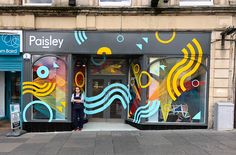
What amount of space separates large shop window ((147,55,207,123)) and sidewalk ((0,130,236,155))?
0.70 m

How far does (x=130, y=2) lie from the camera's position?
8867 millimetres

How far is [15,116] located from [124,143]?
425cm

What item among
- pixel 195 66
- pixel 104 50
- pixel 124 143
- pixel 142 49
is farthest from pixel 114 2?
pixel 124 143

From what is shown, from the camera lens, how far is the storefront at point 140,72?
8.71m

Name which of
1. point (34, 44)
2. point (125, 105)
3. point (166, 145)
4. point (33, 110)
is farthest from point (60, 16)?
point (166, 145)

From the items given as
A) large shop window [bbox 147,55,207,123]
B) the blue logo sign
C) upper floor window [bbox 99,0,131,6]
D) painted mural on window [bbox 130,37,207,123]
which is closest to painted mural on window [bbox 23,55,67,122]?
the blue logo sign

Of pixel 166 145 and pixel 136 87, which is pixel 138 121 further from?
pixel 166 145

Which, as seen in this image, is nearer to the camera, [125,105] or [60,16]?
[60,16]

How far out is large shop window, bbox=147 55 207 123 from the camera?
29.1ft

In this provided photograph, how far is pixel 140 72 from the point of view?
9102mm

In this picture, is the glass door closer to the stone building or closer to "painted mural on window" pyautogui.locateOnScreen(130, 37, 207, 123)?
the stone building

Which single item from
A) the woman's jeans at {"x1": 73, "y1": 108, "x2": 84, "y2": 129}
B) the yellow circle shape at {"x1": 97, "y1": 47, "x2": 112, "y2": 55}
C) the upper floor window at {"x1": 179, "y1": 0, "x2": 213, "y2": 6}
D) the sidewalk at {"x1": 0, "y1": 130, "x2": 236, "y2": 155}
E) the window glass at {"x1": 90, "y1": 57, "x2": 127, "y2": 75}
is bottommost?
the sidewalk at {"x1": 0, "y1": 130, "x2": 236, "y2": 155}

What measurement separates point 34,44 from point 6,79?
306 cm

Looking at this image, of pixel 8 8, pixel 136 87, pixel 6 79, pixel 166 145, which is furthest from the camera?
pixel 6 79
